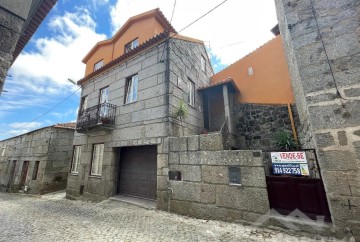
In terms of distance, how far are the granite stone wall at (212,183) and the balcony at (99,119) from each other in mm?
3313

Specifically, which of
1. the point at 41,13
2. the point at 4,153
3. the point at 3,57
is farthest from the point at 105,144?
the point at 4,153

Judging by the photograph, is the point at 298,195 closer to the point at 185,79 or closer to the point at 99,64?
the point at 185,79

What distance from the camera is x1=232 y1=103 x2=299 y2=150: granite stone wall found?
7746mm

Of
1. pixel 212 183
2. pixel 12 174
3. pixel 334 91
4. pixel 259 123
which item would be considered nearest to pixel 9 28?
pixel 212 183

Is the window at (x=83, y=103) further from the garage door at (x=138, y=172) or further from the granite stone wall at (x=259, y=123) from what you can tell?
the granite stone wall at (x=259, y=123)

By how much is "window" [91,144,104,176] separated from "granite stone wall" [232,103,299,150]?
6.90 m

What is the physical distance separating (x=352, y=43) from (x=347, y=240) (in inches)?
160

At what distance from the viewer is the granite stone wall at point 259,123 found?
25.4 feet

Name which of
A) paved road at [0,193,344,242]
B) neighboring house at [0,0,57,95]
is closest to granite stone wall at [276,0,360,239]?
paved road at [0,193,344,242]

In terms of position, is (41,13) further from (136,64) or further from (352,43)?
(352,43)

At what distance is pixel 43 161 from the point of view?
1127cm

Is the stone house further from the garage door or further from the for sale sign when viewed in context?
the for sale sign

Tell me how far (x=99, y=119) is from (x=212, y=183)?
5.60m

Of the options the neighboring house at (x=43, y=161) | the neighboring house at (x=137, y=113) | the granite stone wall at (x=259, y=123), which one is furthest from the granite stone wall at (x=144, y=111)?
the neighboring house at (x=43, y=161)
